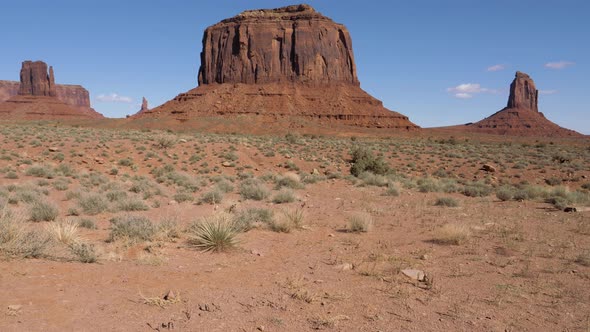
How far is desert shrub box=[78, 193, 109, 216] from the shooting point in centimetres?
955

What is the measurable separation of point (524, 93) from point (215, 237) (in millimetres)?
147887

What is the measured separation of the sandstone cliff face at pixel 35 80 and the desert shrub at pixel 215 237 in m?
139

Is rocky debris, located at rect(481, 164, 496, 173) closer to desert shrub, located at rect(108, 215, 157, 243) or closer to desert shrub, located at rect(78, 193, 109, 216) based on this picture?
desert shrub, located at rect(78, 193, 109, 216)

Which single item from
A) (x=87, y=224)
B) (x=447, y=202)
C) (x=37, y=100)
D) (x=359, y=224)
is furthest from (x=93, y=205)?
(x=37, y=100)

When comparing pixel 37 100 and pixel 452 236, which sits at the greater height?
pixel 37 100

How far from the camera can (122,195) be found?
11438 mm

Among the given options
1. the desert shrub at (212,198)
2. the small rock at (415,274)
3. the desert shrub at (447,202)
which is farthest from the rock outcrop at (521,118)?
the small rock at (415,274)

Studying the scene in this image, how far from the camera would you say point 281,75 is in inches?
3204

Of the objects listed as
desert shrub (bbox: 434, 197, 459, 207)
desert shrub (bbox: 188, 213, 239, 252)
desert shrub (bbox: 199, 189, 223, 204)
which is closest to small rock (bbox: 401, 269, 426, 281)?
desert shrub (bbox: 188, 213, 239, 252)

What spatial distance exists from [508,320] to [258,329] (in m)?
2.58

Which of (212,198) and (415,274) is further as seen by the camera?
(212,198)

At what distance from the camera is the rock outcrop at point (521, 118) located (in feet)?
374

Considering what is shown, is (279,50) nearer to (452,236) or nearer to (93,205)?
(93,205)

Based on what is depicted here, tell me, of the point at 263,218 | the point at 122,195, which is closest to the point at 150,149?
the point at 122,195
